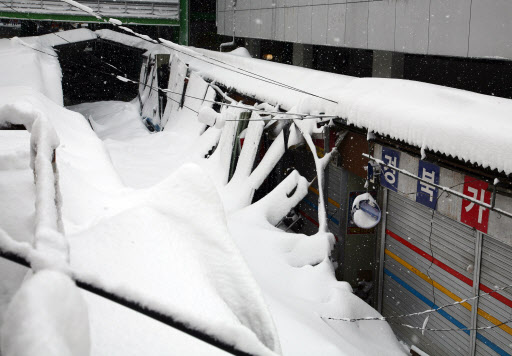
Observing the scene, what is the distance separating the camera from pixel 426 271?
736cm

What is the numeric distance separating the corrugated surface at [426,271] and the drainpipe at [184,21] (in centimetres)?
1845

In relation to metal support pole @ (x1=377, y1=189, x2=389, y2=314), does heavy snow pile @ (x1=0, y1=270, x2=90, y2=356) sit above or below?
above

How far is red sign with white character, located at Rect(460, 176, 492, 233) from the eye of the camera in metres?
5.73

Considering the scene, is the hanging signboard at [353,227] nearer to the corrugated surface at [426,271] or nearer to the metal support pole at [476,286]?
the corrugated surface at [426,271]

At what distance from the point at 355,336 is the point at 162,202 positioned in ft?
15.5

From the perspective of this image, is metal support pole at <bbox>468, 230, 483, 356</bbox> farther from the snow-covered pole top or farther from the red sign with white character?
the snow-covered pole top

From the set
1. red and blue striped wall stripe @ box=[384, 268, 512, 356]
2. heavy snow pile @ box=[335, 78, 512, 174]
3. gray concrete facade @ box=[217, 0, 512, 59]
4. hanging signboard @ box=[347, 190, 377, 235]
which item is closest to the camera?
heavy snow pile @ box=[335, 78, 512, 174]

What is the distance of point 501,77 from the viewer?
1044 centimetres

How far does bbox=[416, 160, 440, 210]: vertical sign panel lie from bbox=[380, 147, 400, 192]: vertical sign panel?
498 millimetres

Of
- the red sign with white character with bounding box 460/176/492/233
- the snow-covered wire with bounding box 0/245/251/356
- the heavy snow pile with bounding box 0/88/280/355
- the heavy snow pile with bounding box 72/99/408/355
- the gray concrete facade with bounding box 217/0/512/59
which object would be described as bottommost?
the heavy snow pile with bounding box 72/99/408/355

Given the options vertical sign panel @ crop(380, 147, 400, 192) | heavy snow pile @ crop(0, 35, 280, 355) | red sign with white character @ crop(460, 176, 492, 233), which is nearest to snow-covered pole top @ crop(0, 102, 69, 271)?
heavy snow pile @ crop(0, 35, 280, 355)

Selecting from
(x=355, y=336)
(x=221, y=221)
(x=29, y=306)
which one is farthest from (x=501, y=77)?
(x=29, y=306)

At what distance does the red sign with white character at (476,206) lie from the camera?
18.8 feet

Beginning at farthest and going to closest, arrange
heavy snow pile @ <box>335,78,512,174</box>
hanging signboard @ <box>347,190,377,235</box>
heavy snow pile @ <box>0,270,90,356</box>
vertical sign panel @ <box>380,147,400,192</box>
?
hanging signboard @ <box>347,190,377,235</box>, vertical sign panel @ <box>380,147,400,192</box>, heavy snow pile @ <box>335,78,512,174</box>, heavy snow pile @ <box>0,270,90,356</box>
